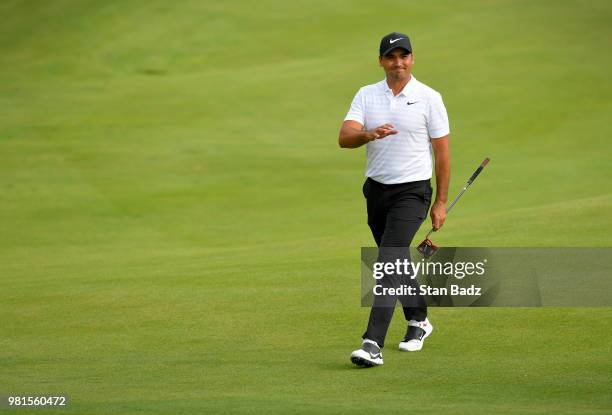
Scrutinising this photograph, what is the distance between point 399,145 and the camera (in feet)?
26.5

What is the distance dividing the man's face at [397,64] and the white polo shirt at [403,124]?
89 millimetres

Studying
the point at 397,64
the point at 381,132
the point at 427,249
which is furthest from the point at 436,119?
the point at 427,249

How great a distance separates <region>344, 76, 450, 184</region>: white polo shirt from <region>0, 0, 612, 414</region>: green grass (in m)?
1.35

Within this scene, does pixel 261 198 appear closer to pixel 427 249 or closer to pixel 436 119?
pixel 427 249

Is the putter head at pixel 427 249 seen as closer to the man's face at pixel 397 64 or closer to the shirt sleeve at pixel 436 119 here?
the shirt sleeve at pixel 436 119

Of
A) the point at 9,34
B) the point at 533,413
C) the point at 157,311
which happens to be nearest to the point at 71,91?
the point at 9,34

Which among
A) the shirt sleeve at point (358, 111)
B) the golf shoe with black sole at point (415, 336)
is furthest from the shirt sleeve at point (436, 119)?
the golf shoe with black sole at point (415, 336)

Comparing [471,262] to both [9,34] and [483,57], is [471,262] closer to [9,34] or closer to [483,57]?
[483,57]

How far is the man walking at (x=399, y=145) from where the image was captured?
803 centimetres

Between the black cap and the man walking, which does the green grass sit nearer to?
the man walking

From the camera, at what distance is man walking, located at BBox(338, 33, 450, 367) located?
8031 mm

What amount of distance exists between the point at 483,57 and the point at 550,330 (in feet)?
78.6

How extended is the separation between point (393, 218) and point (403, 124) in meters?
0.68

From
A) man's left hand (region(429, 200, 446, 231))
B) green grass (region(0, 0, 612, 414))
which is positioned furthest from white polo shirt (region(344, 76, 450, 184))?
Answer: green grass (region(0, 0, 612, 414))
